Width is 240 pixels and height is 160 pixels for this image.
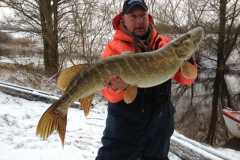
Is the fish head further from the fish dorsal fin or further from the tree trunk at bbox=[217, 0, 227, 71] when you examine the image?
the tree trunk at bbox=[217, 0, 227, 71]

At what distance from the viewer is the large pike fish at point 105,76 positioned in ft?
5.09

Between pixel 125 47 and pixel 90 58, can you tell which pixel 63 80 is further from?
pixel 90 58

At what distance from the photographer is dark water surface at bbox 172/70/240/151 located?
5246mm

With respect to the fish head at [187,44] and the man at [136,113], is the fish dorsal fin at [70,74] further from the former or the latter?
the fish head at [187,44]

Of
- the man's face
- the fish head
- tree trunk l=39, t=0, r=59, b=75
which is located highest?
tree trunk l=39, t=0, r=59, b=75

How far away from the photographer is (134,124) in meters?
1.70

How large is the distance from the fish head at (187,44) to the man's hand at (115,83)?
1.87 ft

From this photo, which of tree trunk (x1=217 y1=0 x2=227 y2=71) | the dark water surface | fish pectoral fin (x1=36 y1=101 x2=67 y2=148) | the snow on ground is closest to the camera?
fish pectoral fin (x1=36 y1=101 x2=67 y2=148)

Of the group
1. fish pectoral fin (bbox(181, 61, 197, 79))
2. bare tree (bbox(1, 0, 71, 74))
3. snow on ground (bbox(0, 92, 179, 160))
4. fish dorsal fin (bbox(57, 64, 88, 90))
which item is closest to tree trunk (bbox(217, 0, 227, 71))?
bare tree (bbox(1, 0, 71, 74))

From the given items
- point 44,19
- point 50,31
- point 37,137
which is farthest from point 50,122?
point 44,19

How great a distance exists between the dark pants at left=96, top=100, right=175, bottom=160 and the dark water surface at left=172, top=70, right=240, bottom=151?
3.73 metres

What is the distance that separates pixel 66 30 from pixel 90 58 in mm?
1667

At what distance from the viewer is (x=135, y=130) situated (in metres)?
1.70

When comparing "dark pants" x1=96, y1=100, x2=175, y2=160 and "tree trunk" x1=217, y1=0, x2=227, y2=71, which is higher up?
"tree trunk" x1=217, y1=0, x2=227, y2=71
